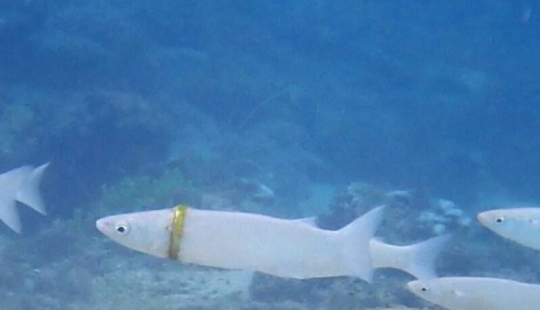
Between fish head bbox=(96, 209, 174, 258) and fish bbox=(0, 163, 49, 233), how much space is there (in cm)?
159

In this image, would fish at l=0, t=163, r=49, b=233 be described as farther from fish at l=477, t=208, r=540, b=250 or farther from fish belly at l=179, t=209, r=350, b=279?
fish at l=477, t=208, r=540, b=250

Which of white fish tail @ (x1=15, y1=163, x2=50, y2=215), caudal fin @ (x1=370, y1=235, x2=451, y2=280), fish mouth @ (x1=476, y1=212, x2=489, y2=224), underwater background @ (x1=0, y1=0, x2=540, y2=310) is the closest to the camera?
caudal fin @ (x1=370, y1=235, x2=451, y2=280)

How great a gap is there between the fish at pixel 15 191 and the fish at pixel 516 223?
2.81 metres

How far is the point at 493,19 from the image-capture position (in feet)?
132

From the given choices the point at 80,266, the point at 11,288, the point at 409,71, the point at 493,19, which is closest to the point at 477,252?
the point at 80,266

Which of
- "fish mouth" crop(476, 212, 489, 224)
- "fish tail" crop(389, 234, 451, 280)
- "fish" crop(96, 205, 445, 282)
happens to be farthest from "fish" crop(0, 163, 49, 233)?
"fish mouth" crop(476, 212, 489, 224)

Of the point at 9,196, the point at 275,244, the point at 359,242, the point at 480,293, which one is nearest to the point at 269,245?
the point at 275,244

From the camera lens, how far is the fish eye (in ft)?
10.1

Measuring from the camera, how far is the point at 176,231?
310 centimetres

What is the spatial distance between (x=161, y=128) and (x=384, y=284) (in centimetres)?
890

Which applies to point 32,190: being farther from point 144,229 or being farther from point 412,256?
point 412,256

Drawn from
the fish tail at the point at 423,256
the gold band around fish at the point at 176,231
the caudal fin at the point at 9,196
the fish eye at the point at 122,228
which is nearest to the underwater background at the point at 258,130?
the caudal fin at the point at 9,196

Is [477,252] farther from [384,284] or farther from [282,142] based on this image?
[282,142]

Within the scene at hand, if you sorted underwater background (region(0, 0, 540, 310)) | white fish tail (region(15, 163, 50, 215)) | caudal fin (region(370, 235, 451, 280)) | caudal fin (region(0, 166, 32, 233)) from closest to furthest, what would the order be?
caudal fin (region(370, 235, 451, 280)), caudal fin (region(0, 166, 32, 233)), white fish tail (region(15, 163, 50, 215)), underwater background (region(0, 0, 540, 310))
